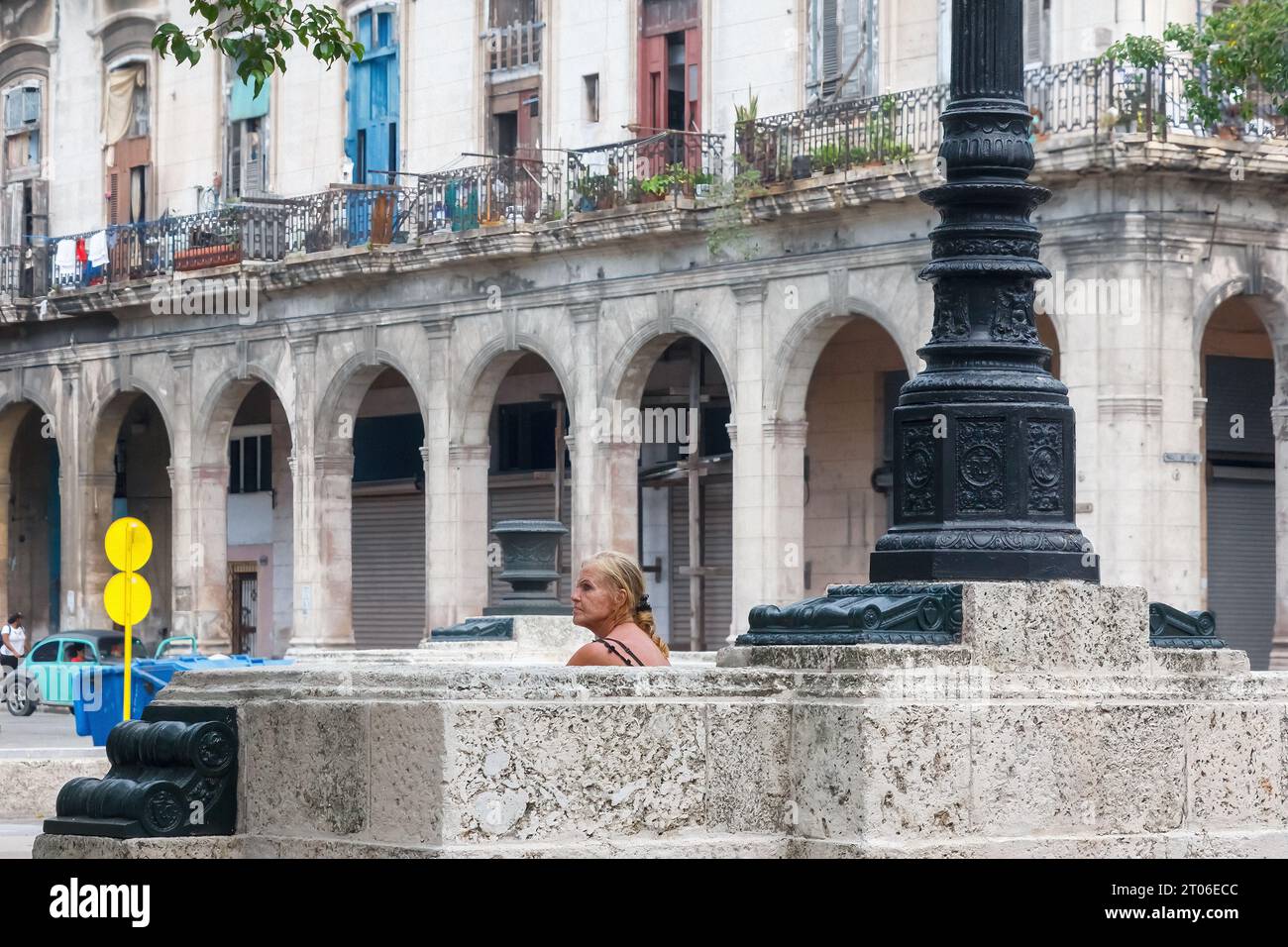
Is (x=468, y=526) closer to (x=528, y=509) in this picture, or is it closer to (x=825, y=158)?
(x=528, y=509)

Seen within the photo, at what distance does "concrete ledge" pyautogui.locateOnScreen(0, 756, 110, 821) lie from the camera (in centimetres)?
1550

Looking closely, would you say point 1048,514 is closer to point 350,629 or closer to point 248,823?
point 248,823

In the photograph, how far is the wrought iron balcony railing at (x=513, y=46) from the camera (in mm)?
33750

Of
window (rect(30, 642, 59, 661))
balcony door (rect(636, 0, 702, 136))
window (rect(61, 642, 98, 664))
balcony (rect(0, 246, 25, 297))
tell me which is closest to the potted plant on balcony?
balcony door (rect(636, 0, 702, 136))

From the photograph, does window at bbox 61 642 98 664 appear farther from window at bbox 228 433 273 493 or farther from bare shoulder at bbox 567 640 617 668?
bare shoulder at bbox 567 640 617 668

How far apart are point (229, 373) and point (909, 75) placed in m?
12.8

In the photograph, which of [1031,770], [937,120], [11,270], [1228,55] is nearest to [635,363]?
[937,120]

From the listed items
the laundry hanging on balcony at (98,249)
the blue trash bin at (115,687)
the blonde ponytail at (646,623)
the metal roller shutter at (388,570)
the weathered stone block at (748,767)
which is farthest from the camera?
the laundry hanging on balcony at (98,249)

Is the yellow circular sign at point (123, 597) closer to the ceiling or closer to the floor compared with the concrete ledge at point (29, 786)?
closer to the ceiling

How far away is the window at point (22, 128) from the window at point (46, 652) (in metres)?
9.85

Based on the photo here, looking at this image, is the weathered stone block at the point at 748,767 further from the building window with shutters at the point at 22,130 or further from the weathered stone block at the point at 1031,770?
the building window with shutters at the point at 22,130

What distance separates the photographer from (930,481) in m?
8.59

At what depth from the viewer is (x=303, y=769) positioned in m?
8.07

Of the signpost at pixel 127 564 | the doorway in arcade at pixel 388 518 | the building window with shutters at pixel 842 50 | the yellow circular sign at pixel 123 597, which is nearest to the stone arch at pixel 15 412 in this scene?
the doorway in arcade at pixel 388 518
